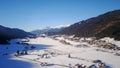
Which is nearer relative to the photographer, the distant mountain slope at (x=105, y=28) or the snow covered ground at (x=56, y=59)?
the snow covered ground at (x=56, y=59)

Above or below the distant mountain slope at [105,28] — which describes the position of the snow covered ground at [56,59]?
below

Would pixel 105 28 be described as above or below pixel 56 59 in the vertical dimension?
above

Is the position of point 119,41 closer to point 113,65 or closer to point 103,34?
point 103,34

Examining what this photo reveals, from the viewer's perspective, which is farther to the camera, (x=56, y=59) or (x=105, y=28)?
(x=105, y=28)

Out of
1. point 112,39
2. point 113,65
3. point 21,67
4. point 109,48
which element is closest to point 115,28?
point 112,39

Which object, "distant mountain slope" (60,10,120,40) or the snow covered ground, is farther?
"distant mountain slope" (60,10,120,40)

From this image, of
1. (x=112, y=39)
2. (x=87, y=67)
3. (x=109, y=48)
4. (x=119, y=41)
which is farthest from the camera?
(x=112, y=39)

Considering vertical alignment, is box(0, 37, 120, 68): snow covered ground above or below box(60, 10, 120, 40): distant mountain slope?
below

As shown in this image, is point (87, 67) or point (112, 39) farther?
point (112, 39)

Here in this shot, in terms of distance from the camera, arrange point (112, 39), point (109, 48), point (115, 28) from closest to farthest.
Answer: point (109, 48)
point (112, 39)
point (115, 28)

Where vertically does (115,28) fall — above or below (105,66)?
above
